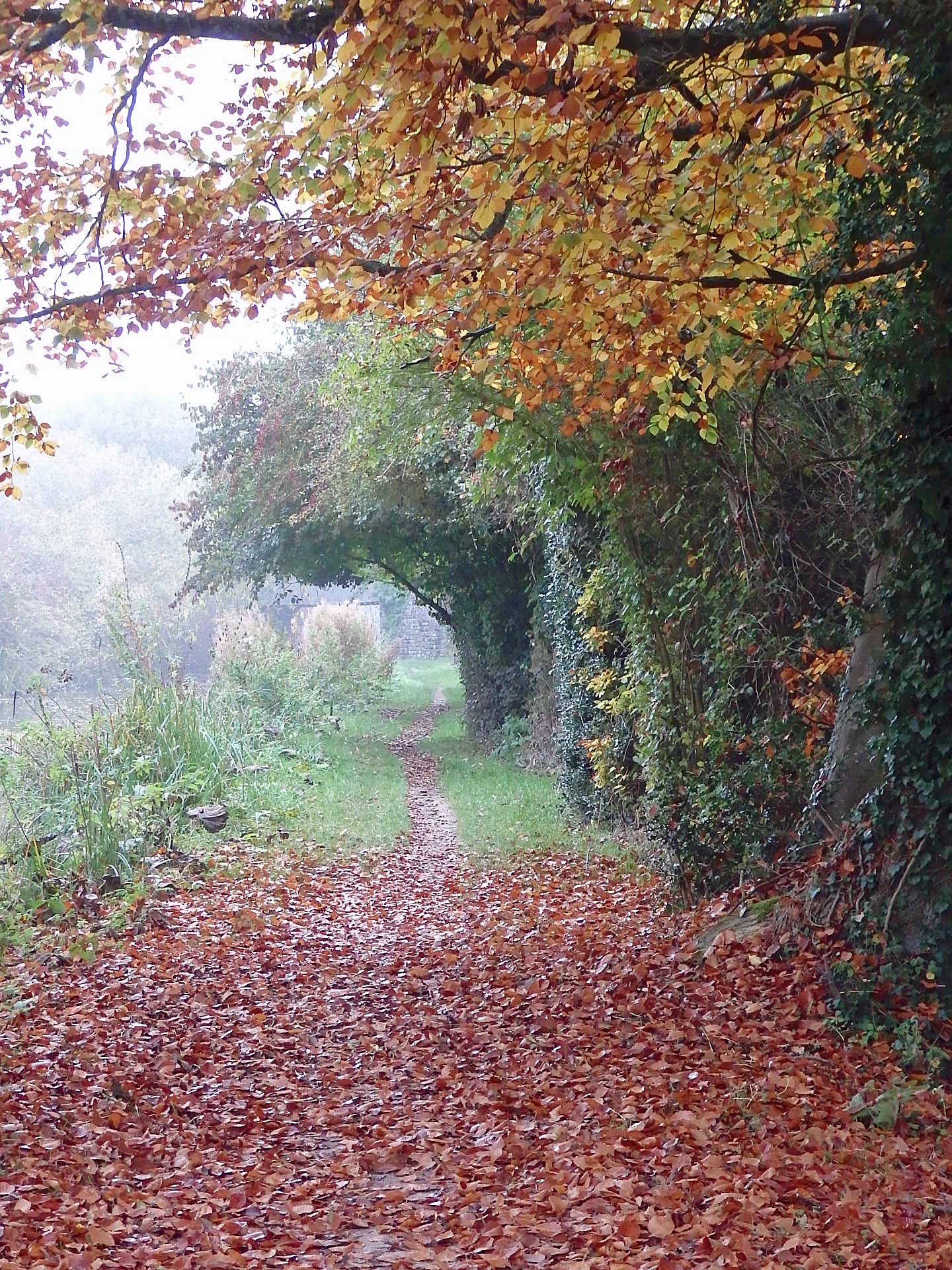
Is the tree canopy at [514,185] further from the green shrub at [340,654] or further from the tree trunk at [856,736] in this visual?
the green shrub at [340,654]

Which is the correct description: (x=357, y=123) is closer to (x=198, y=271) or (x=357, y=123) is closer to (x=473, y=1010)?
(x=198, y=271)

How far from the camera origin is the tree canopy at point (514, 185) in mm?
5273

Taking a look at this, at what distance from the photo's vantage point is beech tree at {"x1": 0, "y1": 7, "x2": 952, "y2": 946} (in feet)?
17.1

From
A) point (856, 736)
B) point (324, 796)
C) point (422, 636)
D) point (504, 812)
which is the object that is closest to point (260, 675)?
point (324, 796)

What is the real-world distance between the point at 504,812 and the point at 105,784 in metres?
5.80

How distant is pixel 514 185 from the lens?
19.0 feet

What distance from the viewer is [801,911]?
21.5 ft

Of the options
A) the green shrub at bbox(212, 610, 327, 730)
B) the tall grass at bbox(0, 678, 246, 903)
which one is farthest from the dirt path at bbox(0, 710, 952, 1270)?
the green shrub at bbox(212, 610, 327, 730)

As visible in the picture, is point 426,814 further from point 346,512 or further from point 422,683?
point 422,683

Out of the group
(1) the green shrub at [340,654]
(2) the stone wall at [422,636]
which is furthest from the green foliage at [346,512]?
(2) the stone wall at [422,636]

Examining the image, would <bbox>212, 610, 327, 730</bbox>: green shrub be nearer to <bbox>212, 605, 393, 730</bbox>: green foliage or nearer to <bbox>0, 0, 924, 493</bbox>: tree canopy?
<bbox>212, 605, 393, 730</bbox>: green foliage

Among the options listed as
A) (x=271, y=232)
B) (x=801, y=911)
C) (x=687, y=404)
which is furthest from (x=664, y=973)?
(x=271, y=232)

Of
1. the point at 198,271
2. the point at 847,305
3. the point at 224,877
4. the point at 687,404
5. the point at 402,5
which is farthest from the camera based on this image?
the point at 224,877

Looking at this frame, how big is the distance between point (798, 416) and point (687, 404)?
0.83 meters
